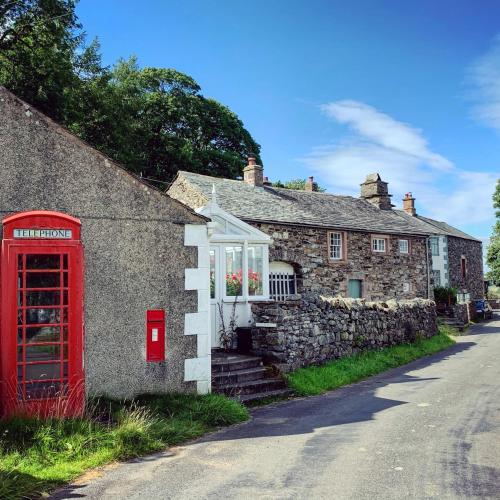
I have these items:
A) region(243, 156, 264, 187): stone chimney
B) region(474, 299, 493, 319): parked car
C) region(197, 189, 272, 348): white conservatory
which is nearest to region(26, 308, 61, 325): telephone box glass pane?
region(197, 189, 272, 348): white conservatory

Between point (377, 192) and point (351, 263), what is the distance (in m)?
7.59

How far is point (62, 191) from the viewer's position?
26.0ft

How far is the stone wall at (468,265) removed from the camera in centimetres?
3622

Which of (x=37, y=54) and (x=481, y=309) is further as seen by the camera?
(x=481, y=309)

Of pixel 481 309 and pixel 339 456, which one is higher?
pixel 481 309

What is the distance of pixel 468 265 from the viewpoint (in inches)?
1551

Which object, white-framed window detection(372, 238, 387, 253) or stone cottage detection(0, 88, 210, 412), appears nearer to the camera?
stone cottage detection(0, 88, 210, 412)

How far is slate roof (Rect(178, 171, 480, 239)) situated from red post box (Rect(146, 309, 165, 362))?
10983 mm

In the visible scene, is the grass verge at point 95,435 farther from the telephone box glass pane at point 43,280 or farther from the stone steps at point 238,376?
the telephone box glass pane at point 43,280

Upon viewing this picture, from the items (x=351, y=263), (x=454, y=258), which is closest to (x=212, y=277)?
(x=351, y=263)

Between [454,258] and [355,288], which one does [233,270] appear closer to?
[355,288]

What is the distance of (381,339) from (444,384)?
464 centimetres

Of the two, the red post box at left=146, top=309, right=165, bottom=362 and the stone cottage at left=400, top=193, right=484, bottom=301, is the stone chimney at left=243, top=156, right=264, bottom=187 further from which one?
the red post box at left=146, top=309, right=165, bottom=362

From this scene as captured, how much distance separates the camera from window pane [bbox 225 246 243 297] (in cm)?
1284
